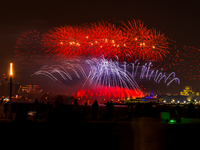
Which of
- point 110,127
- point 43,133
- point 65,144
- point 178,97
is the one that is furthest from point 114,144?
point 178,97

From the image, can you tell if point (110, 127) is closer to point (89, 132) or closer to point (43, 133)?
point (89, 132)

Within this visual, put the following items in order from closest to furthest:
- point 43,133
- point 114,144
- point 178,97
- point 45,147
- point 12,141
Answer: point 12,141
point 114,144
point 45,147
point 43,133
point 178,97

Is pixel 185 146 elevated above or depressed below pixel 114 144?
below

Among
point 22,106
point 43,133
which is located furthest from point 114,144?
point 43,133

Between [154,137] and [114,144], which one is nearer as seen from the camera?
[154,137]

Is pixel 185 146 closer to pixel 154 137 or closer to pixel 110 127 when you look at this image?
pixel 110 127

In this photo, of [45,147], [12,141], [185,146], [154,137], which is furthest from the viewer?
[185,146]
